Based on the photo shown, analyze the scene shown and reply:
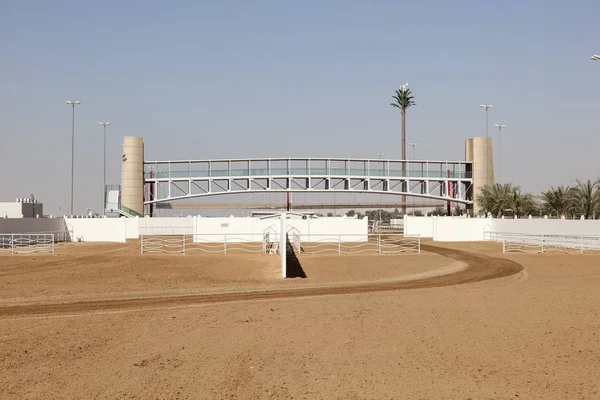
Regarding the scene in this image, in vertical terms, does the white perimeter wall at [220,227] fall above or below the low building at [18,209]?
Answer: below

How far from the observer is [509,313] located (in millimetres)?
15414

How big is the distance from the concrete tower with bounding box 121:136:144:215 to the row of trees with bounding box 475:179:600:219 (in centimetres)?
3685

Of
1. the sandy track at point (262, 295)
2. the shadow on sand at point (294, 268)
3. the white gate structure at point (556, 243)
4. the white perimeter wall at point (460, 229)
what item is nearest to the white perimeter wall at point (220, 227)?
the white perimeter wall at point (460, 229)

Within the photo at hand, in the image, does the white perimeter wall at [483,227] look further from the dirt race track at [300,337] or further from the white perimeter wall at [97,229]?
the white perimeter wall at [97,229]

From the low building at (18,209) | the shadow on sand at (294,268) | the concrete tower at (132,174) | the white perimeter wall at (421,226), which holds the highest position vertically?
the concrete tower at (132,174)

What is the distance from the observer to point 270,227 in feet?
162

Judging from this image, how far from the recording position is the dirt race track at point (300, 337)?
9.06m

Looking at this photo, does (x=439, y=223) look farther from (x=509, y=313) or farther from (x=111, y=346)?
(x=111, y=346)

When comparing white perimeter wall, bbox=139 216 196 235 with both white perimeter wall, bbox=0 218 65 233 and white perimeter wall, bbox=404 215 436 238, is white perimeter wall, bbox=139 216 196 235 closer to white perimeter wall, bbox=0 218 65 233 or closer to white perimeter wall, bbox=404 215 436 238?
white perimeter wall, bbox=0 218 65 233

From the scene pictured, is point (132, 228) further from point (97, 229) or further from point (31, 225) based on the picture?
point (31, 225)

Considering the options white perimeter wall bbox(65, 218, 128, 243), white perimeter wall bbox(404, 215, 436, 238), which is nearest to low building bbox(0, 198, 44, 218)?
white perimeter wall bbox(65, 218, 128, 243)

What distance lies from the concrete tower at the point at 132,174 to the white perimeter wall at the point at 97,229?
44.2 feet

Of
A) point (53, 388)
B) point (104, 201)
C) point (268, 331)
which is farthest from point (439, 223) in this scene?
point (53, 388)

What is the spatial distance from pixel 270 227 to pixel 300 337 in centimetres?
3695
